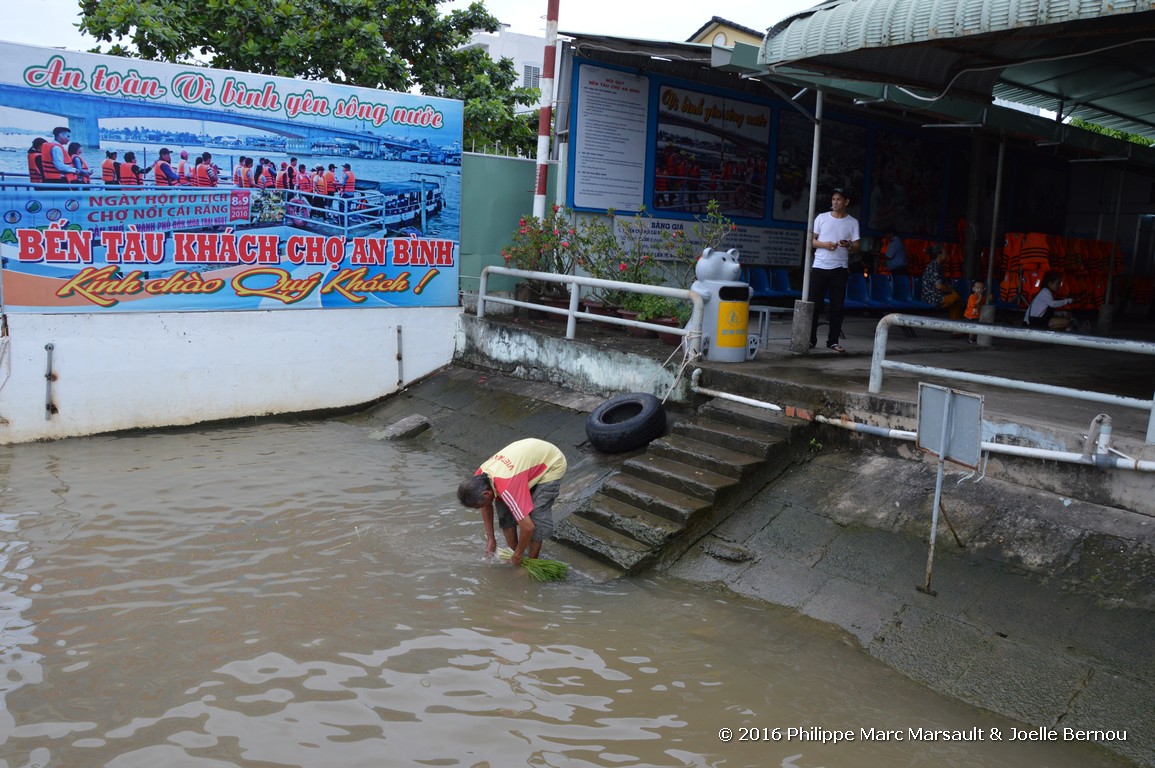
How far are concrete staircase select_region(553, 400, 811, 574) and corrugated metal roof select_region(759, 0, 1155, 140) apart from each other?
3236 mm

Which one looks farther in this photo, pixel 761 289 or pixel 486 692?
pixel 761 289

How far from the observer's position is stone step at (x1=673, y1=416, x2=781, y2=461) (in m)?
7.75

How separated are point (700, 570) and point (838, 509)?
117 centimetres

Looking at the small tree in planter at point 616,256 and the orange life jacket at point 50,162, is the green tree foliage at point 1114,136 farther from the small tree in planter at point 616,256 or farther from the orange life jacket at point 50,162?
the orange life jacket at point 50,162

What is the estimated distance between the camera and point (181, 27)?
15.4 m

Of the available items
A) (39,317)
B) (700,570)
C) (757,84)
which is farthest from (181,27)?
(700,570)

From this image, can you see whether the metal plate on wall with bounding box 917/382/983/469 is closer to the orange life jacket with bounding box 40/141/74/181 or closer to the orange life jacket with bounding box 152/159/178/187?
the orange life jacket with bounding box 152/159/178/187

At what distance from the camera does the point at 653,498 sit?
751 centimetres

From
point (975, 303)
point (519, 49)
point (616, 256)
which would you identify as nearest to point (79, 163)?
point (616, 256)

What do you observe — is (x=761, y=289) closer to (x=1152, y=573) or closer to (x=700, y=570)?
(x=700, y=570)

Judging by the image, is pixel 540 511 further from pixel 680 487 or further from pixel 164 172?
pixel 164 172

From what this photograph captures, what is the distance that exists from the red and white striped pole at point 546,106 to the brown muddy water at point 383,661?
18.7 feet

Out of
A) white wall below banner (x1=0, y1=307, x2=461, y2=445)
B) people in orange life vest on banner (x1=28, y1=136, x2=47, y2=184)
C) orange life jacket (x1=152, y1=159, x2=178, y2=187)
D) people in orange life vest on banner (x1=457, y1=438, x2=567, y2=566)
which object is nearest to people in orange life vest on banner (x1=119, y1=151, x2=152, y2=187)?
orange life jacket (x1=152, y1=159, x2=178, y2=187)

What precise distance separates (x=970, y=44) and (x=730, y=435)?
4.02 meters
